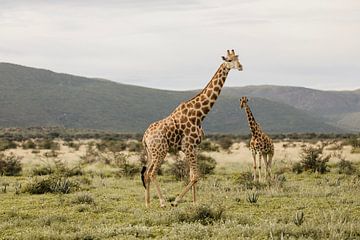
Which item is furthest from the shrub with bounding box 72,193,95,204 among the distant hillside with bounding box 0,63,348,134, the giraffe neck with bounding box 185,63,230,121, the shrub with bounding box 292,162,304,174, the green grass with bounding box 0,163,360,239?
the distant hillside with bounding box 0,63,348,134

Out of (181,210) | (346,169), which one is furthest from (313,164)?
(181,210)

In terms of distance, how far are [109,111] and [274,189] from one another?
10751 centimetres

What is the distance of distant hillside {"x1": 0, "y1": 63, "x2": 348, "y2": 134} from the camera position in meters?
110

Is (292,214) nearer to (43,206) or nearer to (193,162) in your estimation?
(193,162)

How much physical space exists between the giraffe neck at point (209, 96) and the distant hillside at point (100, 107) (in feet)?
301

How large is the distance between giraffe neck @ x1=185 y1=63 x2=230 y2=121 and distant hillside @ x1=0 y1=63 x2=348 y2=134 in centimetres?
9165

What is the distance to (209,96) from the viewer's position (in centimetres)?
1358

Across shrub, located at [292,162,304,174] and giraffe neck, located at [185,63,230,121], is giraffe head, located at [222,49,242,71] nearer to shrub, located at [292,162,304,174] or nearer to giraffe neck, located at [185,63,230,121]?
giraffe neck, located at [185,63,230,121]

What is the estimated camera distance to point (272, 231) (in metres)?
9.50

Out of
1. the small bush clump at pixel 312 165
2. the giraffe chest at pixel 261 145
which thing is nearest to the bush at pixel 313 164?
the small bush clump at pixel 312 165

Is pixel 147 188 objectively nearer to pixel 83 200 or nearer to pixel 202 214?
pixel 83 200

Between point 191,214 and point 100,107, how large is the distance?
11237 cm

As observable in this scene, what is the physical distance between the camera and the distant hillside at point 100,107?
11044 centimetres

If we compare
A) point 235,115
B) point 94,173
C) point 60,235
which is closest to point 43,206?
point 60,235
